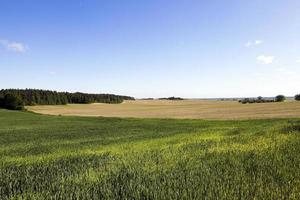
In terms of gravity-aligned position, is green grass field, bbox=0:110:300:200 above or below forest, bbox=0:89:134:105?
below

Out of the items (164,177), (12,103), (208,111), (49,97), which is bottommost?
(208,111)

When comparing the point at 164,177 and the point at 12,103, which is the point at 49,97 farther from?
the point at 164,177

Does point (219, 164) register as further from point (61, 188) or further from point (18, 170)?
point (18, 170)

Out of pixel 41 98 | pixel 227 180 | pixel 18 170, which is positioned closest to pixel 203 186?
pixel 227 180

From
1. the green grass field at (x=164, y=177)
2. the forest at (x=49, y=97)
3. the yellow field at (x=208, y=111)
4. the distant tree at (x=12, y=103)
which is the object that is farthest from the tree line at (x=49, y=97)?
the green grass field at (x=164, y=177)

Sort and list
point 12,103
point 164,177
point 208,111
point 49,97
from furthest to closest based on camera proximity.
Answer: point 49,97 < point 12,103 < point 208,111 < point 164,177

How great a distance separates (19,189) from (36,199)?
5.08ft

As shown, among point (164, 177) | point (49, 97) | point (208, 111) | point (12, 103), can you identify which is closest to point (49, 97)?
point (49, 97)

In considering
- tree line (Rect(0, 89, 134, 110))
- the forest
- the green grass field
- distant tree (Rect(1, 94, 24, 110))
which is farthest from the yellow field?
the green grass field

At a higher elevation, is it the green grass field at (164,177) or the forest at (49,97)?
the forest at (49,97)

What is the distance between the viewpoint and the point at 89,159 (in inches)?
653

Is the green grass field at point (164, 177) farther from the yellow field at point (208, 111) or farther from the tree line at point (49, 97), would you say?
the tree line at point (49, 97)

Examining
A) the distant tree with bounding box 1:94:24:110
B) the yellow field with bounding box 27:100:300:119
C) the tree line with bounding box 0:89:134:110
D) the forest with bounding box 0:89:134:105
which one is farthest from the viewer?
the forest with bounding box 0:89:134:105

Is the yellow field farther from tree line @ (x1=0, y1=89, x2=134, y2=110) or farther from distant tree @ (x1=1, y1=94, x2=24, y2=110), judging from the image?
tree line @ (x1=0, y1=89, x2=134, y2=110)
